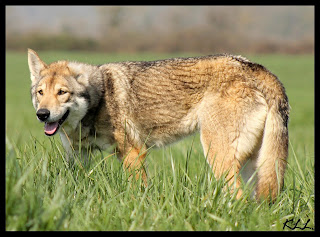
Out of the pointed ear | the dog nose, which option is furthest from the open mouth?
the pointed ear

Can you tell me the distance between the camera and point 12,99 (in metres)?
22.6

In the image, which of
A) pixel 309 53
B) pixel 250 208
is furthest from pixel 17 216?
pixel 309 53

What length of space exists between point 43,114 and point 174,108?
1646 millimetres

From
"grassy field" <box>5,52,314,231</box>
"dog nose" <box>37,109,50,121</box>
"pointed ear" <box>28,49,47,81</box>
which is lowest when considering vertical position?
"grassy field" <box>5,52,314,231</box>

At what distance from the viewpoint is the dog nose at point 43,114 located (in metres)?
4.64

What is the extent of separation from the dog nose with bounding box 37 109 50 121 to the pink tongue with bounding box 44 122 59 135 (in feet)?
0.62

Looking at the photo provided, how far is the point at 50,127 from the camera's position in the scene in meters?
4.88

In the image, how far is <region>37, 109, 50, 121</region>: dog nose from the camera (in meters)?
4.64

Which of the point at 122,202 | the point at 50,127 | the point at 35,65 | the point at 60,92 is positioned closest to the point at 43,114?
the point at 50,127

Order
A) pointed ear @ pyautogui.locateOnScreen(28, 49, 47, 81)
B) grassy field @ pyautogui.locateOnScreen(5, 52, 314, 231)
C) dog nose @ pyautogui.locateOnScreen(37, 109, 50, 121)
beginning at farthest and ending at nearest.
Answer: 1. pointed ear @ pyautogui.locateOnScreen(28, 49, 47, 81)
2. dog nose @ pyautogui.locateOnScreen(37, 109, 50, 121)
3. grassy field @ pyautogui.locateOnScreen(5, 52, 314, 231)

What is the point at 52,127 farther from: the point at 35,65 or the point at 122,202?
the point at 122,202

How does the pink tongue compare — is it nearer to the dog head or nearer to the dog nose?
the dog head

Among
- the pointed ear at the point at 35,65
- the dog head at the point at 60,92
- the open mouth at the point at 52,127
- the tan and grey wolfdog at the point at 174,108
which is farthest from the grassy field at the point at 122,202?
the pointed ear at the point at 35,65
